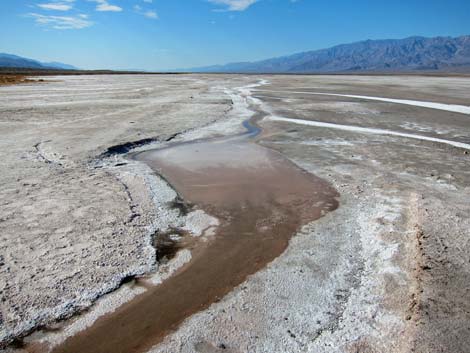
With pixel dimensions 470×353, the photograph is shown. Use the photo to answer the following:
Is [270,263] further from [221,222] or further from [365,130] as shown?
[365,130]

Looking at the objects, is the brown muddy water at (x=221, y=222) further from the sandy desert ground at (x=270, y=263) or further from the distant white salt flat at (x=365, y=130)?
the distant white salt flat at (x=365, y=130)

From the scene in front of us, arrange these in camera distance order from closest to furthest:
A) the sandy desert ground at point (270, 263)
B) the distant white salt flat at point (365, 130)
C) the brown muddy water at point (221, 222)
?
the sandy desert ground at point (270, 263)
the brown muddy water at point (221, 222)
the distant white salt flat at point (365, 130)

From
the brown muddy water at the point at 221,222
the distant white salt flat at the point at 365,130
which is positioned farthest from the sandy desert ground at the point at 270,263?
the distant white salt flat at the point at 365,130

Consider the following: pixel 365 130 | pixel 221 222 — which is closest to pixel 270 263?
pixel 221 222

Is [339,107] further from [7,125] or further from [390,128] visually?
[7,125]

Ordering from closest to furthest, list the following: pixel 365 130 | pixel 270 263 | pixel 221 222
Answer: pixel 270 263, pixel 221 222, pixel 365 130

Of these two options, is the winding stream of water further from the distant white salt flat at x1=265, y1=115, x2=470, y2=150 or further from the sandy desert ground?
the distant white salt flat at x1=265, y1=115, x2=470, y2=150

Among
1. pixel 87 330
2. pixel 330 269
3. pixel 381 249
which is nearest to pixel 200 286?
pixel 87 330

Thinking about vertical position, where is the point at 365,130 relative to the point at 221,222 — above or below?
below
